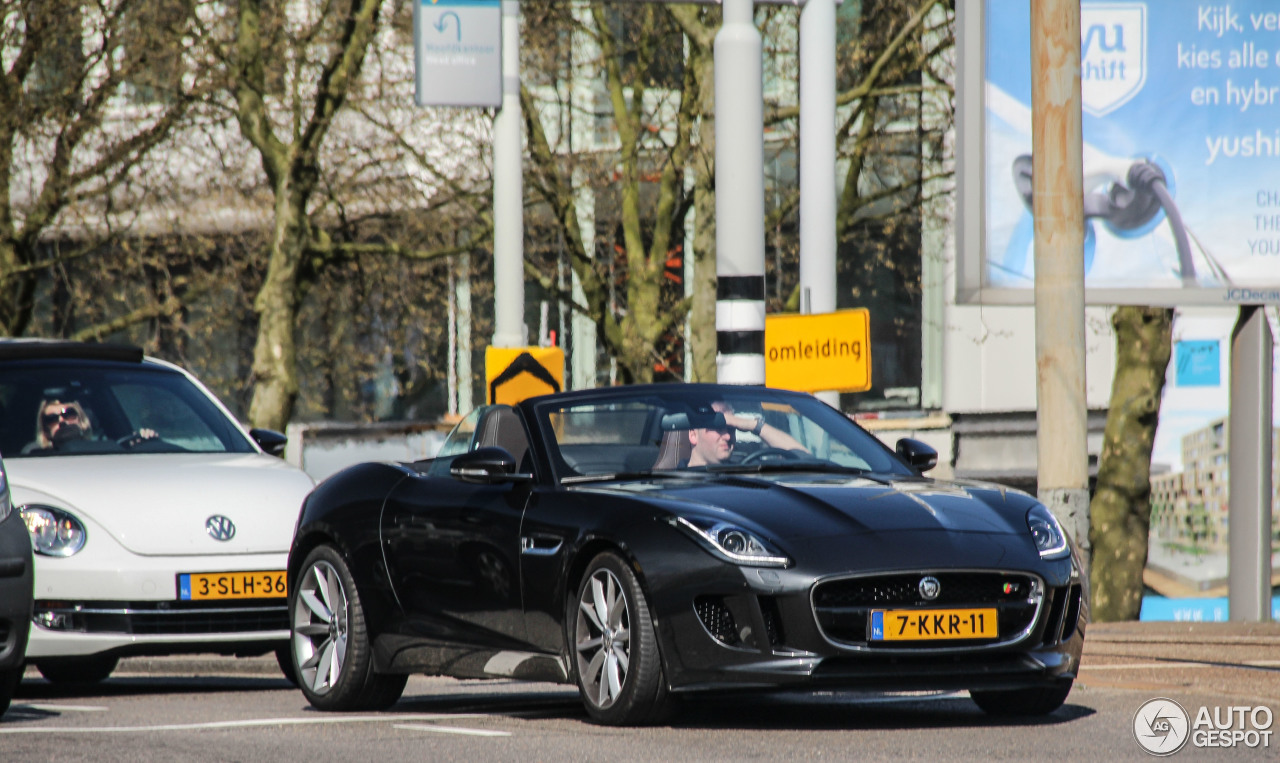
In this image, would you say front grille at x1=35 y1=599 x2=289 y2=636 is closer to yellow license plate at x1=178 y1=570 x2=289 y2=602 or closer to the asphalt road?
yellow license plate at x1=178 y1=570 x2=289 y2=602

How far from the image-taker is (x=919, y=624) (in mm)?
7141

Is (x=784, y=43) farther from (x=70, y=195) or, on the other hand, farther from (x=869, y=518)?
(x=869, y=518)

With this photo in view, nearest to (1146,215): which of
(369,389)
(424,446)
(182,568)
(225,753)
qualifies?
(182,568)

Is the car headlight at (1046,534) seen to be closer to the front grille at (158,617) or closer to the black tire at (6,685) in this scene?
the front grille at (158,617)

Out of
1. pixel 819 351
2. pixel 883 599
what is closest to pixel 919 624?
pixel 883 599

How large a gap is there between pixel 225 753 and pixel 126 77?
611 inches

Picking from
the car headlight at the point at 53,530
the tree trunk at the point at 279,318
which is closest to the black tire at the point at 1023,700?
the car headlight at the point at 53,530

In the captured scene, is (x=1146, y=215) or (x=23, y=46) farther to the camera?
(x=23, y=46)

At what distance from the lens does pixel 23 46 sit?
21531 millimetres

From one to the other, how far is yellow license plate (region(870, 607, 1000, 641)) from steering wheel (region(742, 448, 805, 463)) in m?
1.29

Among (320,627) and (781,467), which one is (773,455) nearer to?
(781,467)

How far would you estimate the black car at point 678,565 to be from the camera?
7.14 meters

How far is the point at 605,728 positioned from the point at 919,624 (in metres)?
1.21

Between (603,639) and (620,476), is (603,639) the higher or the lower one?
the lower one
